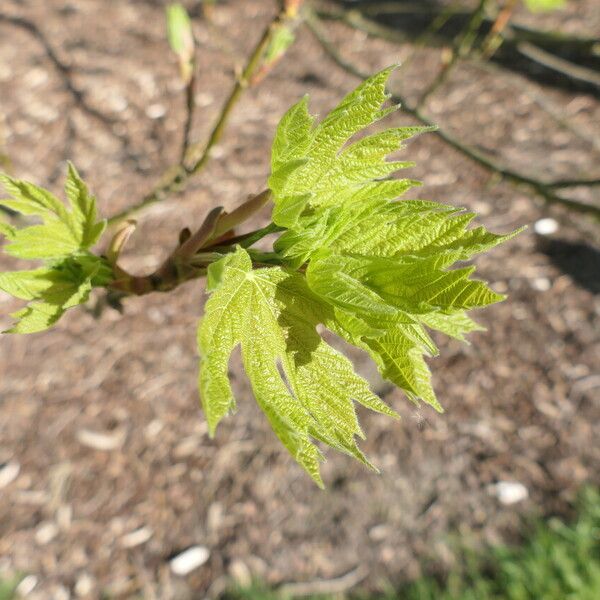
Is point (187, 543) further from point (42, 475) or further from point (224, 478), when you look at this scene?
point (42, 475)

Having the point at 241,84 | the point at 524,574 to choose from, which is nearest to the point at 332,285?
A: the point at 241,84

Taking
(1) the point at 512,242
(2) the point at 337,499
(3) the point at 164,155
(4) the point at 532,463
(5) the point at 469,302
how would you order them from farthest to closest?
(1) the point at 512,242
(3) the point at 164,155
(4) the point at 532,463
(2) the point at 337,499
(5) the point at 469,302

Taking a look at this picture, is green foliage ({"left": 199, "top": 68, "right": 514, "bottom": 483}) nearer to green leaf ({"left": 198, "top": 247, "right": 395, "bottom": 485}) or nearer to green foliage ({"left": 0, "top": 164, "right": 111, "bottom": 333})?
green leaf ({"left": 198, "top": 247, "right": 395, "bottom": 485})

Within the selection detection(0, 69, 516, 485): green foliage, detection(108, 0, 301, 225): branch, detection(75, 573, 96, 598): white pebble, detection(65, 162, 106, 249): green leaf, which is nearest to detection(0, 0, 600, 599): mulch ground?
detection(75, 573, 96, 598): white pebble

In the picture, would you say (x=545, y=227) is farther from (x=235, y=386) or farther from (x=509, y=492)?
(x=235, y=386)

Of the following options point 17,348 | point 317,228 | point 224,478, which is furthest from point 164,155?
point 317,228

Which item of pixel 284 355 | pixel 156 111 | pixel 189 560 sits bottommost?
pixel 189 560
